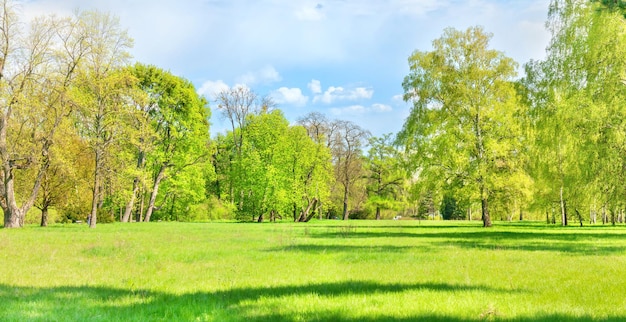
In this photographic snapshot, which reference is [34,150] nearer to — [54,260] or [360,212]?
[54,260]

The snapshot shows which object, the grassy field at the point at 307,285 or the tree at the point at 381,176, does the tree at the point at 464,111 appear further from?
the tree at the point at 381,176

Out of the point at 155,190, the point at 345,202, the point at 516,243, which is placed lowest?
the point at 516,243

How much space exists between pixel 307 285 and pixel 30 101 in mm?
27486

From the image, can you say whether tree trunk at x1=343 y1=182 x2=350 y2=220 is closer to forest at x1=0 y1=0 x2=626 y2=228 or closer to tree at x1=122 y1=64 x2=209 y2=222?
forest at x1=0 y1=0 x2=626 y2=228

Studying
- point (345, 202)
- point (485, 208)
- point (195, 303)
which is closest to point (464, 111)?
point (485, 208)

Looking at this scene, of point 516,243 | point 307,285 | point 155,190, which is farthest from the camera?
point 155,190

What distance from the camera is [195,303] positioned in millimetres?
7836

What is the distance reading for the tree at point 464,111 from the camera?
36.6 metres

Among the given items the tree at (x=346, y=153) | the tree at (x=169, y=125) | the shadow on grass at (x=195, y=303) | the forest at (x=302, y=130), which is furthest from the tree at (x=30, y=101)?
the tree at (x=346, y=153)

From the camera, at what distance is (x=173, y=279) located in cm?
1052

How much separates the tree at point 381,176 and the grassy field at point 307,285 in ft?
204

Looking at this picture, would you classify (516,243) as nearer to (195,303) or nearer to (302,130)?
(195,303)

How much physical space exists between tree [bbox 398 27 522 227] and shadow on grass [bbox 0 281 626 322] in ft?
94.9

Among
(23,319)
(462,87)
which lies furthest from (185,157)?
(23,319)
